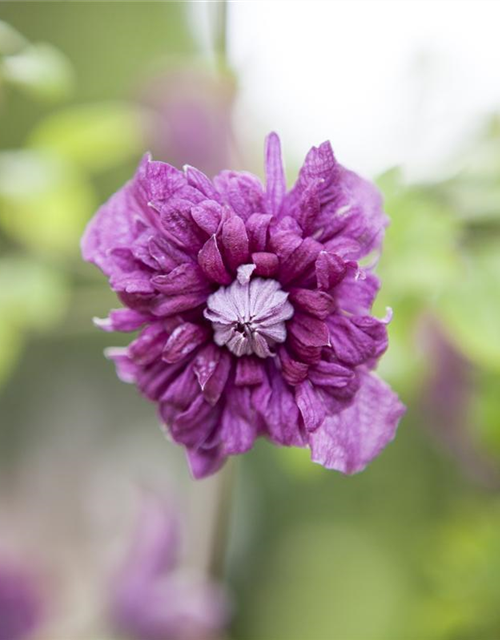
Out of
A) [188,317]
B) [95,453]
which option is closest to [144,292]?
[188,317]

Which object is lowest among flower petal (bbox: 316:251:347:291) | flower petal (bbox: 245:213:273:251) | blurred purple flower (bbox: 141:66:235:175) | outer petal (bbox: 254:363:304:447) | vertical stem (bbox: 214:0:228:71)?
outer petal (bbox: 254:363:304:447)

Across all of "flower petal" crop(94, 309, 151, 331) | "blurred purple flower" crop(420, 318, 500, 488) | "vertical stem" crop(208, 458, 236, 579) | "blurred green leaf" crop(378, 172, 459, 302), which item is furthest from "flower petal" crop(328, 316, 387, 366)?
"blurred purple flower" crop(420, 318, 500, 488)

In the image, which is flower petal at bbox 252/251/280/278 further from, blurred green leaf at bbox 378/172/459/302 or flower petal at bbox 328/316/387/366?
blurred green leaf at bbox 378/172/459/302

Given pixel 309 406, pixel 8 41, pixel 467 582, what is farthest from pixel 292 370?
pixel 467 582

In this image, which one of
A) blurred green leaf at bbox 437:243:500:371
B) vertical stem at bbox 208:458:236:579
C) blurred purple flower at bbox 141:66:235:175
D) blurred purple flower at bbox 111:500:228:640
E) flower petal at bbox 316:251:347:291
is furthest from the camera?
blurred purple flower at bbox 141:66:235:175

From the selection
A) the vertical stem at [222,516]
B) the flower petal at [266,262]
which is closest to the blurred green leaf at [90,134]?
the vertical stem at [222,516]

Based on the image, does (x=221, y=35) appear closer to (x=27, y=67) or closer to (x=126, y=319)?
(x=27, y=67)
